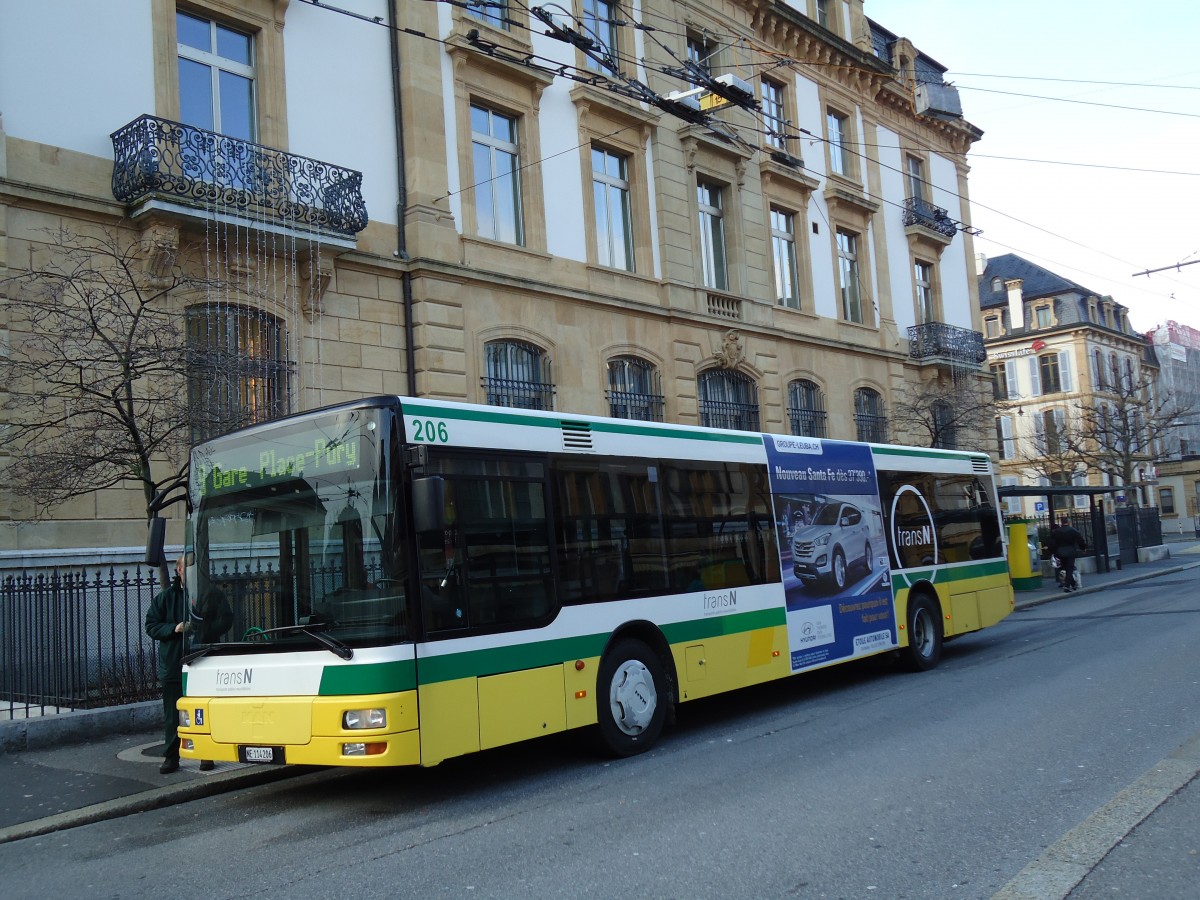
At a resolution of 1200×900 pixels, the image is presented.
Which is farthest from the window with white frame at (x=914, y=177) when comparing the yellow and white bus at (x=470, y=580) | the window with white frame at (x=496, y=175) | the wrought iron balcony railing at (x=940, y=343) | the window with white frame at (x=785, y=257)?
the yellow and white bus at (x=470, y=580)

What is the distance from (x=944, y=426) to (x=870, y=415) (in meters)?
1.91

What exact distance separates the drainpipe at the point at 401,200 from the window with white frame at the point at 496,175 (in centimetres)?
151

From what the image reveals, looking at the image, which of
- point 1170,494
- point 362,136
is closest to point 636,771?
point 362,136

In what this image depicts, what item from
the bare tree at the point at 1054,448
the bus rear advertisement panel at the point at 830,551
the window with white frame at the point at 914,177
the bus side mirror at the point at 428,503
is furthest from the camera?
the bare tree at the point at 1054,448

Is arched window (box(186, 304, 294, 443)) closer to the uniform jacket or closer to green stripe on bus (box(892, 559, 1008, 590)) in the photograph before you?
the uniform jacket

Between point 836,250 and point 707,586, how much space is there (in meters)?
20.2

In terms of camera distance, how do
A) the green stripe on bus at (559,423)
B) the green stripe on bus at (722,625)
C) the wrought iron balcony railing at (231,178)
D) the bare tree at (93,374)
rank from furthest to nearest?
the wrought iron balcony railing at (231,178), the bare tree at (93,374), the green stripe on bus at (722,625), the green stripe on bus at (559,423)

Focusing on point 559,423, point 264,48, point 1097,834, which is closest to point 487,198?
point 264,48

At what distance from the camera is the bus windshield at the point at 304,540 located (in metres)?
7.12

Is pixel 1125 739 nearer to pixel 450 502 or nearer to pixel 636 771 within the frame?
pixel 636 771

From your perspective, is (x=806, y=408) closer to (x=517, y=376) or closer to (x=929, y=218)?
(x=517, y=376)

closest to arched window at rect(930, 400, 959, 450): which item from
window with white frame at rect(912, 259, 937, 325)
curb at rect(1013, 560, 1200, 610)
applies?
window with white frame at rect(912, 259, 937, 325)

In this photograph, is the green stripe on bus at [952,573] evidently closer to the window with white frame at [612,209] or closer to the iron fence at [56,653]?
the iron fence at [56,653]

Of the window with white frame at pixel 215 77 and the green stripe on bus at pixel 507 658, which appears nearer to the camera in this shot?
the green stripe on bus at pixel 507 658
